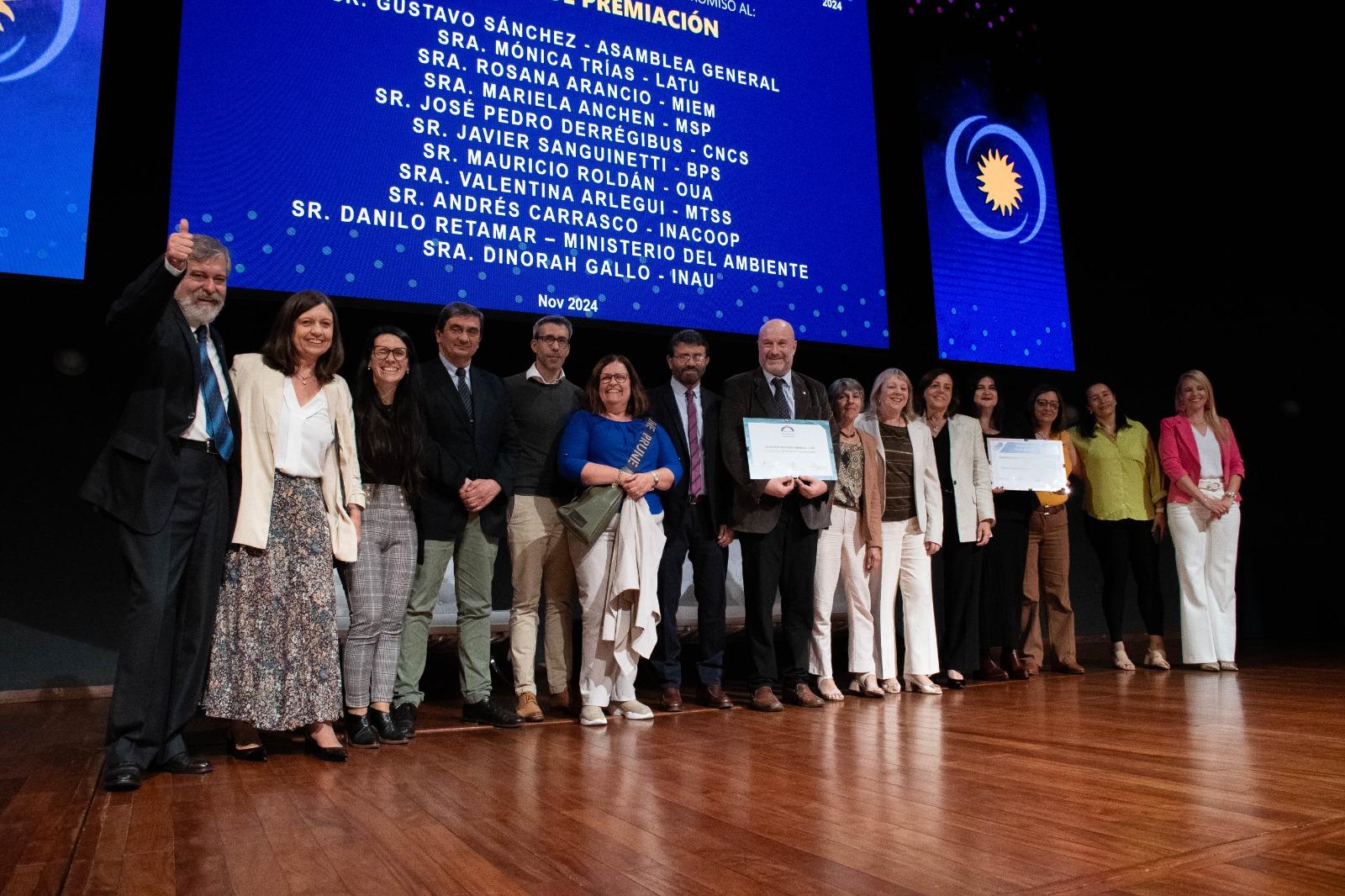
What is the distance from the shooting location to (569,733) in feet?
9.99

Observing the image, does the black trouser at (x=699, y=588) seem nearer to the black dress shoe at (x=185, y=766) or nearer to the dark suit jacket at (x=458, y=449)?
the dark suit jacket at (x=458, y=449)

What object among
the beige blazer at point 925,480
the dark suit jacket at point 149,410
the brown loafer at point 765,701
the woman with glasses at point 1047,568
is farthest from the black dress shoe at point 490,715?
the woman with glasses at point 1047,568

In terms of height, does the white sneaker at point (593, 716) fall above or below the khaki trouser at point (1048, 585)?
below

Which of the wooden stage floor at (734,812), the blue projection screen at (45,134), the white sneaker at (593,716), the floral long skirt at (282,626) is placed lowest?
the wooden stage floor at (734,812)

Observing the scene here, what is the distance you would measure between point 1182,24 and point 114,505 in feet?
22.3

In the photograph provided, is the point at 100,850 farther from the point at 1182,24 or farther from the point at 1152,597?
the point at 1182,24

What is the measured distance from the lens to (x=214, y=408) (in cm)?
255

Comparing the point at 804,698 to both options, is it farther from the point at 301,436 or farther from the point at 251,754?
the point at 301,436

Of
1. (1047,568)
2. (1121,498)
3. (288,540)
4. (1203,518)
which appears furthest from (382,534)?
(1203,518)

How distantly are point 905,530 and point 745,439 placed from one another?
923 millimetres

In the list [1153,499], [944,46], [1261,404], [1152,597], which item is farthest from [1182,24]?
[1152,597]

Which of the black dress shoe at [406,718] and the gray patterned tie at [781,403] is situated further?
the gray patterned tie at [781,403]

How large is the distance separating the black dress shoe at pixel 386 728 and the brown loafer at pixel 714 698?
3.82ft

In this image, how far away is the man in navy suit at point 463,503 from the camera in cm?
320
